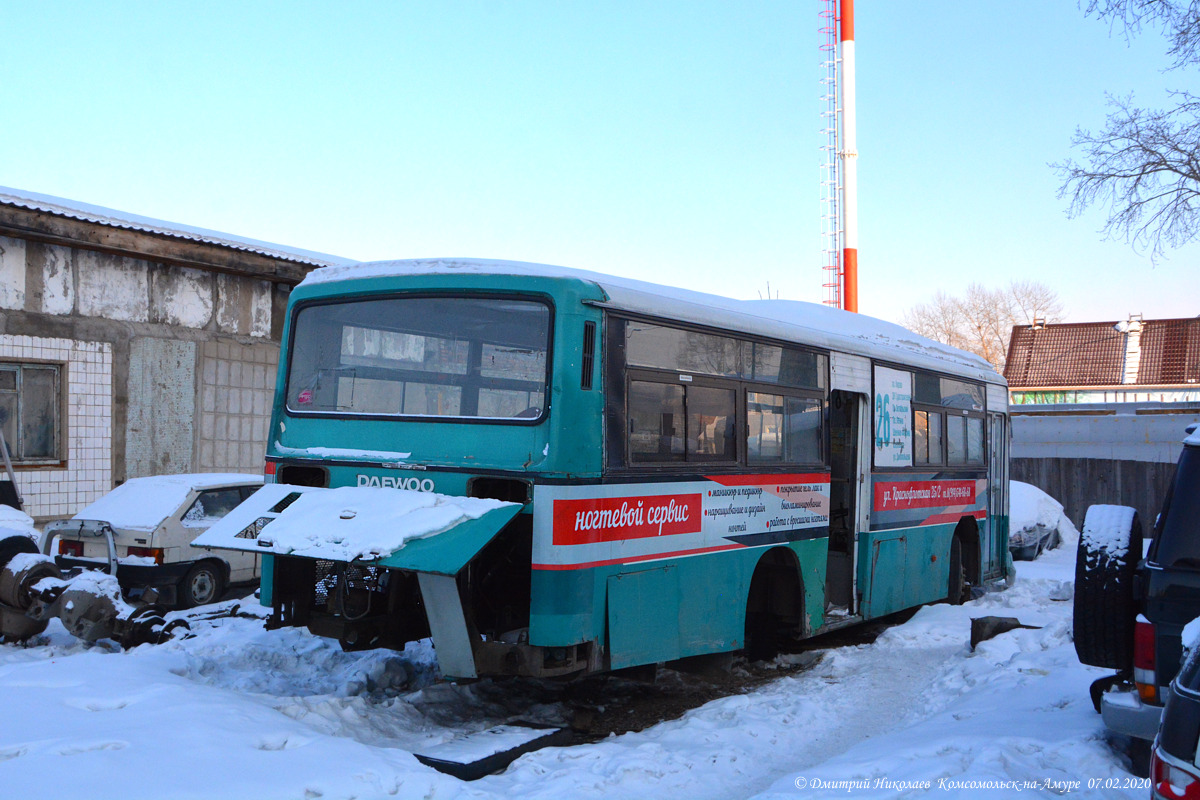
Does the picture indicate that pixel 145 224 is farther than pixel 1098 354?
No

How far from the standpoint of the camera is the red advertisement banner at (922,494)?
10.1 m

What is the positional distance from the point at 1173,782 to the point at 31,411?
14402 millimetres

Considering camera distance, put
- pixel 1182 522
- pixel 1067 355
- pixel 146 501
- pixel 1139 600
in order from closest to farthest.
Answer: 1. pixel 1182 522
2. pixel 1139 600
3. pixel 146 501
4. pixel 1067 355

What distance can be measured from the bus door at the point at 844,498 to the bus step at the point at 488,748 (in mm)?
4027

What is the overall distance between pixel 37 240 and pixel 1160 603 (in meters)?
13.8

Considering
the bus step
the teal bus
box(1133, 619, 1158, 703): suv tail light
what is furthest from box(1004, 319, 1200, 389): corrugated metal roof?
the bus step

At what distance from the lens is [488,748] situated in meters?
5.77

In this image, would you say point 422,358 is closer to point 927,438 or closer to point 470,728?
point 470,728

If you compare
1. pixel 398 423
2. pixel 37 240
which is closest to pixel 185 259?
pixel 37 240

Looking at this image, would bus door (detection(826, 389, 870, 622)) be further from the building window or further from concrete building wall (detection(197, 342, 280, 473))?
the building window

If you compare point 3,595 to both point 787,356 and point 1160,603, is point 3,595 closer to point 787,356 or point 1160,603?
point 787,356

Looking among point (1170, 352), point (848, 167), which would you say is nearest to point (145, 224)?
point (848, 167)

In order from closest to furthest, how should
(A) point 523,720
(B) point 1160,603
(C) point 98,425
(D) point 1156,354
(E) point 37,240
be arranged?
(B) point 1160,603 < (A) point 523,720 < (E) point 37,240 < (C) point 98,425 < (D) point 1156,354

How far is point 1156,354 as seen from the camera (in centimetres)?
4578
